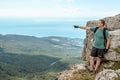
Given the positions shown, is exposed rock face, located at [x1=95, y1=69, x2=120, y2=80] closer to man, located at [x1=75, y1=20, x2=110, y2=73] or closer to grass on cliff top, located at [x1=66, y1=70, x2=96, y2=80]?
grass on cliff top, located at [x1=66, y1=70, x2=96, y2=80]

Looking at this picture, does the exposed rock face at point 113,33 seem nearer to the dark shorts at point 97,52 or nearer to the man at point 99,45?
the man at point 99,45

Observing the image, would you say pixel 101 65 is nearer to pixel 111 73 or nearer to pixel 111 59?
pixel 111 59

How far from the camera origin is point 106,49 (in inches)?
1150

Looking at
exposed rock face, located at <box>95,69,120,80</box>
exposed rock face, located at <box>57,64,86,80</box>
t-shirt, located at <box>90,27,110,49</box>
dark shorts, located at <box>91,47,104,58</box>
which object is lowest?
exposed rock face, located at <box>57,64,86,80</box>

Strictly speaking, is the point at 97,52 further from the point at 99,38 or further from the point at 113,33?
the point at 113,33

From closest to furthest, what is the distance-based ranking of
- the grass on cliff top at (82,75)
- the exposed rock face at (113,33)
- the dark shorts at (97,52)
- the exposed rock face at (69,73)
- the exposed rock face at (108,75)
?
the exposed rock face at (108,75)
the grass on cliff top at (82,75)
the dark shorts at (97,52)
the exposed rock face at (113,33)
the exposed rock face at (69,73)

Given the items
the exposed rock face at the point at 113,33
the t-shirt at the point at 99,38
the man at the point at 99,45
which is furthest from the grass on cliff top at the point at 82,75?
the t-shirt at the point at 99,38

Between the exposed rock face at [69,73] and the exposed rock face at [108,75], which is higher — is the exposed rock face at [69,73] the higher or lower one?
the lower one

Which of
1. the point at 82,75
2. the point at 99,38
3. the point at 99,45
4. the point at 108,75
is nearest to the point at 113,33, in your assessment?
the point at 99,45

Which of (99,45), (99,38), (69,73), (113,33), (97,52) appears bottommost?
(69,73)

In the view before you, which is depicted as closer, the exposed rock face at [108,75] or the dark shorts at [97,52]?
the exposed rock face at [108,75]

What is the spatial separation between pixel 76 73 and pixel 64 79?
1577mm

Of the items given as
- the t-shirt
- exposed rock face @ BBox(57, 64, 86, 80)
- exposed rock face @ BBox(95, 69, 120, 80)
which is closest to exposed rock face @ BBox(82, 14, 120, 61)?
the t-shirt

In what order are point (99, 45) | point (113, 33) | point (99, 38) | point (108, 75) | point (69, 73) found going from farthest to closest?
point (113, 33) → point (69, 73) → point (99, 45) → point (99, 38) → point (108, 75)
